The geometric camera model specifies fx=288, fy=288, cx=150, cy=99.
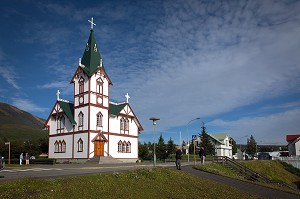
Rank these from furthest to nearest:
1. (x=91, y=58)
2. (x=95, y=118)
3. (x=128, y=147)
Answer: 1. (x=128, y=147)
2. (x=91, y=58)
3. (x=95, y=118)

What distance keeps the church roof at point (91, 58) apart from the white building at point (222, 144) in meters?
55.6

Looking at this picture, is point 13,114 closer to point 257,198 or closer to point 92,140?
point 92,140

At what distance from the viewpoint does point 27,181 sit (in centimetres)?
1177

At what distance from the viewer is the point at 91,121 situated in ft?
146

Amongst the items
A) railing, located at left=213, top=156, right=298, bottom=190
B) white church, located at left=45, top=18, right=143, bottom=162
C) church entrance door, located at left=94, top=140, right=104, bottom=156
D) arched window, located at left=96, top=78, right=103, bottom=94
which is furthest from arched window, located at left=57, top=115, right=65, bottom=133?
railing, located at left=213, top=156, right=298, bottom=190

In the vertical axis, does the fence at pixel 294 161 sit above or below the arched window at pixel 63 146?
below

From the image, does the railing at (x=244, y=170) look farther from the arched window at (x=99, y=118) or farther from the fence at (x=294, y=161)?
the fence at (x=294, y=161)

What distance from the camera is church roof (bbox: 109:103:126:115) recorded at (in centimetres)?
4953

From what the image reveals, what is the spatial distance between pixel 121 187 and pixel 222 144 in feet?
274

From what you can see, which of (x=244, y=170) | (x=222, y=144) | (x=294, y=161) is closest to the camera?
(x=244, y=170)

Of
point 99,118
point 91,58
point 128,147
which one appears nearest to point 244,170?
point 99,118

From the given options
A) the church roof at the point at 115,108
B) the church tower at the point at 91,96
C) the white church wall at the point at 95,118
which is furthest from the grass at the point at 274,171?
the church tower at the point at 91,96

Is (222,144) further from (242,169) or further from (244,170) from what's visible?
(244,170)

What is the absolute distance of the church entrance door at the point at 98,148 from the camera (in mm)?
44281
